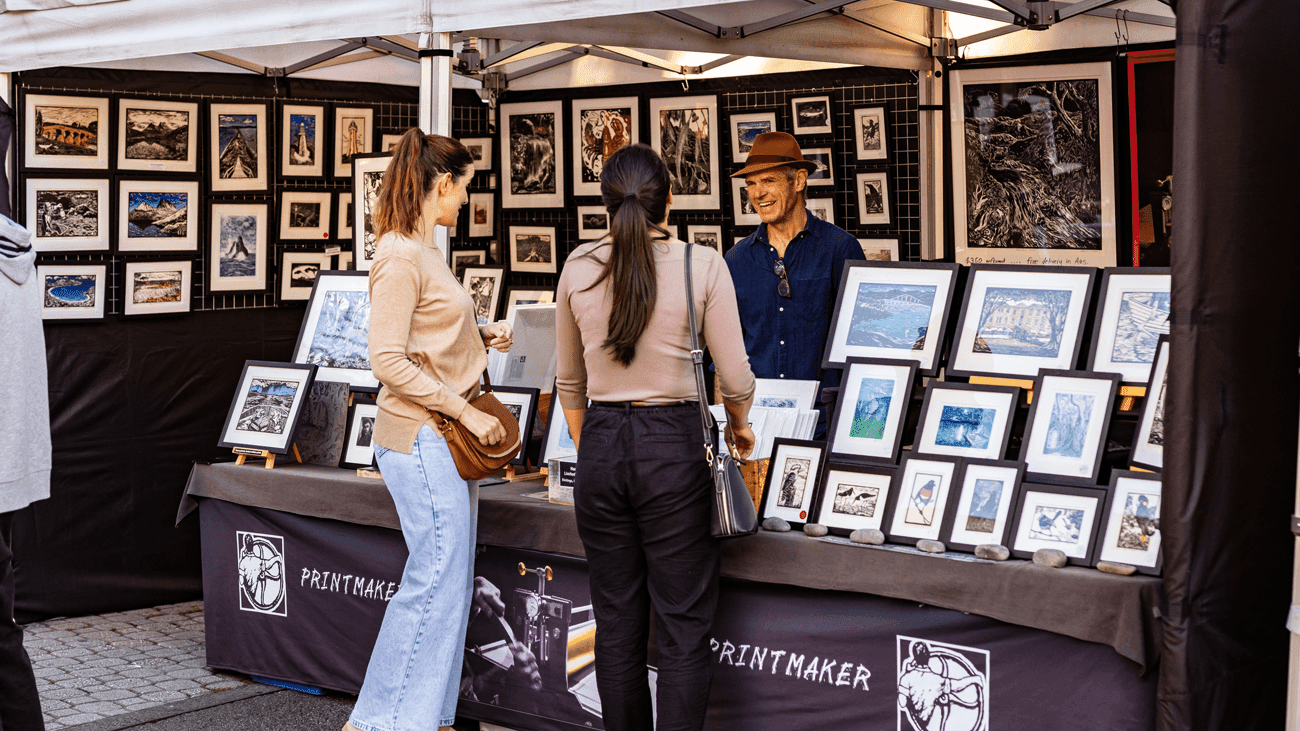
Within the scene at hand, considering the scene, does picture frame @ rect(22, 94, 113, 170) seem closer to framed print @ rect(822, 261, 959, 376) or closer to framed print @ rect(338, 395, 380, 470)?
framed print @ rect(338, 395, 380, 470)

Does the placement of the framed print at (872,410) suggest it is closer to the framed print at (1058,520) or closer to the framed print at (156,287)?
the framed print at (1058,520)

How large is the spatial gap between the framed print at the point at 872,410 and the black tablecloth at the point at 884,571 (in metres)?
0.27

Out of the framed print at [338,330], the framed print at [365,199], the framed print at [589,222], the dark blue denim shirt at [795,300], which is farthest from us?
the framed print at [589,222]

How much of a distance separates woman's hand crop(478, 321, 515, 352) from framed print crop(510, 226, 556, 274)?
2716mm

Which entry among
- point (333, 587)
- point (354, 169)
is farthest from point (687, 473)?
point (354, 169)

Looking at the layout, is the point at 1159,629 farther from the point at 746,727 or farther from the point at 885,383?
the point at 746,727

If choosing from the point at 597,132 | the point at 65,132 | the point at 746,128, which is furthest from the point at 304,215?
the point at 746,128

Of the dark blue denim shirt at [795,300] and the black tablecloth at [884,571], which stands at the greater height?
the dark blue denim shirt at [795,300]

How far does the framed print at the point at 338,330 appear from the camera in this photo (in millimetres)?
4117

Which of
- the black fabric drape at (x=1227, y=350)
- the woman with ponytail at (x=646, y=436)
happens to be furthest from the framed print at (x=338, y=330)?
the black fabric drape at (x=1227, y=350)

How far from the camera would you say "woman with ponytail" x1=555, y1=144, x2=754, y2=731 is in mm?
2584

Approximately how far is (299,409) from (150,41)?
4.68 feet

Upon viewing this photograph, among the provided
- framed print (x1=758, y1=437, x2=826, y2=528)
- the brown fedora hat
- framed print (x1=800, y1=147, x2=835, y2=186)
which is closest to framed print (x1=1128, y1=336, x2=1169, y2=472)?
framed print (x1=758, y1=437, x2=826, y2=528)

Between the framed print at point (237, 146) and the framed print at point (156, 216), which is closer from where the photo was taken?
the framed print at point (156, 216)
